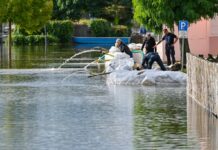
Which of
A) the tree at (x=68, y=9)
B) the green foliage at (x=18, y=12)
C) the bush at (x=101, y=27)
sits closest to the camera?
the green foliage at (x=18, y=12)

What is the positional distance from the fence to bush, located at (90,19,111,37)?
2888 inches

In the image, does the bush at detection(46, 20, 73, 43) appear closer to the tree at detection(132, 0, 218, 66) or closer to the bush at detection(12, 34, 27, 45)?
the bush at detection(12, 34, 27, 45)

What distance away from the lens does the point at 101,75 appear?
110ft

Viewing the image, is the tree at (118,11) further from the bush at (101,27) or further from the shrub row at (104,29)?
the bush at (101,27)

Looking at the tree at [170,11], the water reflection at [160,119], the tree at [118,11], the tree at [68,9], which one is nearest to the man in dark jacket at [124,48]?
the tree at [170,11]

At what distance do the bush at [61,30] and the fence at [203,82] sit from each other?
229ft

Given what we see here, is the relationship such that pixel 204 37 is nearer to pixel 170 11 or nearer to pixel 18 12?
pixel 170 11

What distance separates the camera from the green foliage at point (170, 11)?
36.4 meters

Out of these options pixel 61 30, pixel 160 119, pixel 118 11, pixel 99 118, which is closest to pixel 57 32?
pixel 61 30

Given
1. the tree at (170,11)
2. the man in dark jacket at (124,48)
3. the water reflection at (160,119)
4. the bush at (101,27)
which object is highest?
the tree at (170,11)

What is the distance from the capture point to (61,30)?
307 ft

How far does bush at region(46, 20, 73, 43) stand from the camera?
9362 centimetres

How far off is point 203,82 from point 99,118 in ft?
9.79

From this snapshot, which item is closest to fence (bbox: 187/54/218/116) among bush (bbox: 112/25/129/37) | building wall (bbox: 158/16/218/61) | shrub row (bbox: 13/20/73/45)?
building wall (bbox: 158/16/218/61)
